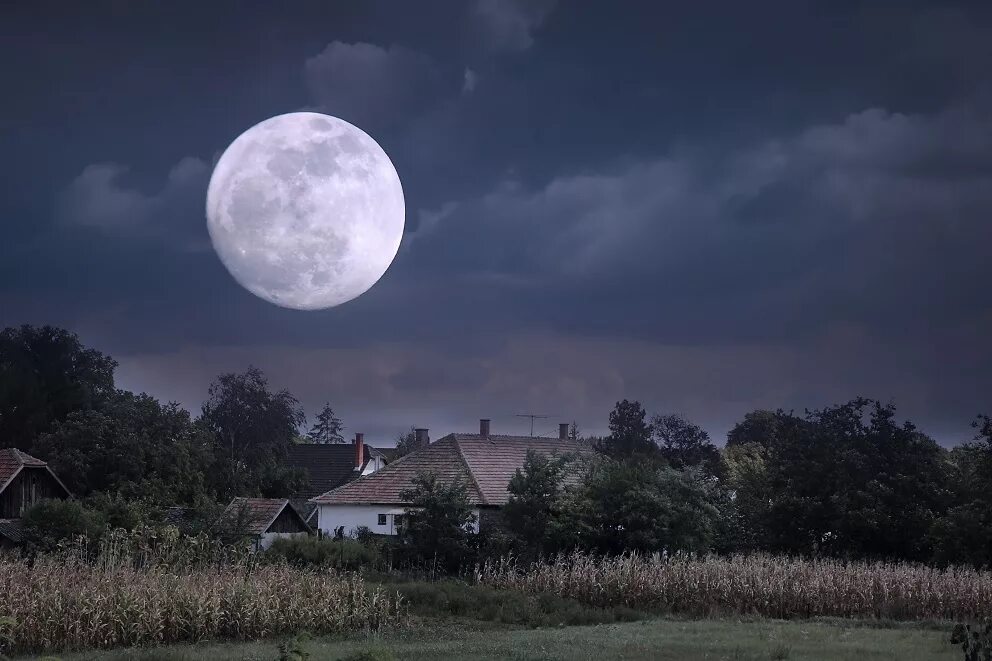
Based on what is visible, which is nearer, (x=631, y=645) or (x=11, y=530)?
(x=631, y=645)

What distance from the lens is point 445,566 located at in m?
36.9

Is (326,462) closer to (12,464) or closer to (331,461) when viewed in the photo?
(331,461)

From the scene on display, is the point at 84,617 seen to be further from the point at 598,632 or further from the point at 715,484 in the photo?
the point at 715,484

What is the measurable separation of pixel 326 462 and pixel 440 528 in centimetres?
5323

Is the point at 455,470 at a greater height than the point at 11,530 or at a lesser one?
greater

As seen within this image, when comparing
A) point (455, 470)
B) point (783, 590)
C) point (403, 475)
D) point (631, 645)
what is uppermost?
point (455, 470)

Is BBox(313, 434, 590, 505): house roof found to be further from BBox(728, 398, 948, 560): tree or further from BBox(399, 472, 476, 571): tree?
BBox(728, 398, 948, 560): tree

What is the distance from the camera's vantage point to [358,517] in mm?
48406

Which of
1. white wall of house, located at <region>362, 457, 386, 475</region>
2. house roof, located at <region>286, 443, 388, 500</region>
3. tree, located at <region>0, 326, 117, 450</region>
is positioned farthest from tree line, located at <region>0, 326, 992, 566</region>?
white wall of house, located at <region>362, 457, 386, 475</region>

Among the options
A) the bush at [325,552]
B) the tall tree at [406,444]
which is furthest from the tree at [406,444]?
the bush at [325,552]

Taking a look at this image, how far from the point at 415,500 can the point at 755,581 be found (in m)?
15.0

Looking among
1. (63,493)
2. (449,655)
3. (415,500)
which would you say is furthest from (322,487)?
(449,655)

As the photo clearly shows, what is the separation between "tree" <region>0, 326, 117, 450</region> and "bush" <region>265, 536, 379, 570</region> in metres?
32.5

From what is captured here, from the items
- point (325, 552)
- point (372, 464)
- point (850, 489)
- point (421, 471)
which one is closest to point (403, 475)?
point (421, 471)
